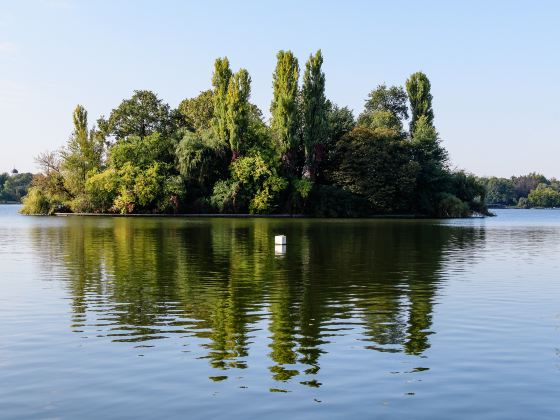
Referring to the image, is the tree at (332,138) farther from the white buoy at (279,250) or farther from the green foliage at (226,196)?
the white buoy at (279,250)

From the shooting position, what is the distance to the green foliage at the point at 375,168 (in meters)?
99.3

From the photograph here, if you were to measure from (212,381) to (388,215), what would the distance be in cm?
9347

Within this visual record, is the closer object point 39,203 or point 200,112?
point 39,203

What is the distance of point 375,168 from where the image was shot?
99.6 m

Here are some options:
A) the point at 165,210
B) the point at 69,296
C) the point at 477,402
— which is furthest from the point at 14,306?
the point at 165,210

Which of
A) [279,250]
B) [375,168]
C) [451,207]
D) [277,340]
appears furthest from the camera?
[451,207]

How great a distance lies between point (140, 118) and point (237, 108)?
2368 cm

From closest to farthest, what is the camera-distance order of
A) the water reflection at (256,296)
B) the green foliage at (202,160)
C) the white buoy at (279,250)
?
the water reflection at (256,296), the white buoy at (279,250), the green foliage at (202,160)

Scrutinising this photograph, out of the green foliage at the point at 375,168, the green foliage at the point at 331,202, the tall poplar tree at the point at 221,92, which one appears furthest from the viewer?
the green foliage at the point at 375,168

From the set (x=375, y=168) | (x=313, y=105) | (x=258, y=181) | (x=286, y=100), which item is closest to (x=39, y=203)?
(x=258, y=181)

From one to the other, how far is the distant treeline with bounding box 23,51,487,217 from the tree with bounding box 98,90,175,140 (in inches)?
6.6

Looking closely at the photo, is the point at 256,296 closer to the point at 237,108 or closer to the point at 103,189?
the point at 237,108

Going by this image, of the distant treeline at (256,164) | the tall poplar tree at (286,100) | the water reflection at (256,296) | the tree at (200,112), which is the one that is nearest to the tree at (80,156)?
the distant treeline at (256,164)

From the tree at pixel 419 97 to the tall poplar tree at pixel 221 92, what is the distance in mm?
37857
